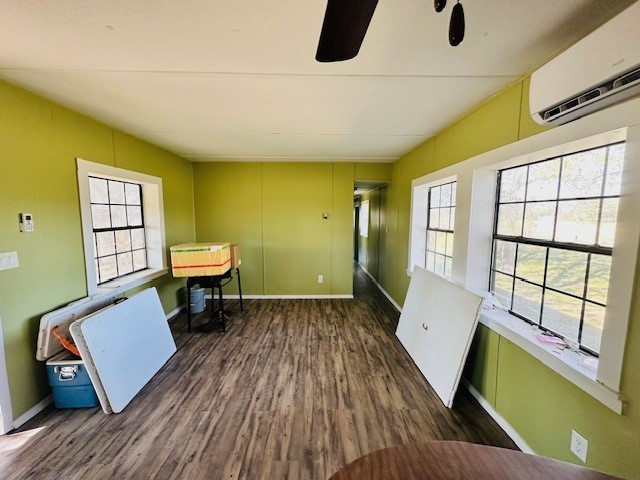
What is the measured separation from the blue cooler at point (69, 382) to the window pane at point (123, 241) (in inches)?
54.2

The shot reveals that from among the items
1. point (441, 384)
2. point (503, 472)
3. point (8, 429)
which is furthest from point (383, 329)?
point (8, 429)

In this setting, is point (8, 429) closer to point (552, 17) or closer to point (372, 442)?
point (372, 442)

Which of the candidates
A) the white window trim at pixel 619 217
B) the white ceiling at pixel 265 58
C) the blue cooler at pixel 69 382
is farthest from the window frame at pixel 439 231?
the blue cooler at pixel 69 382

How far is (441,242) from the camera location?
9.78 ft

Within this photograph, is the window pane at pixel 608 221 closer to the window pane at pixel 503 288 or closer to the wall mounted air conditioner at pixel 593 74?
the wall mounted air conditioner at pixel 593 74

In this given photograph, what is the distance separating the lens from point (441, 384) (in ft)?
6.79

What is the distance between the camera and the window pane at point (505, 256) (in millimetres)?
1920

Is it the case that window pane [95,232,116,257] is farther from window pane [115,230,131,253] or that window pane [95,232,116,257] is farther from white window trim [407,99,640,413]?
white window trim [407,99,640,413]

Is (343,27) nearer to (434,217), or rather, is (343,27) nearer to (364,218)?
(434,217)

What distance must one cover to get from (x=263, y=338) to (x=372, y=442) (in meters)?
1.78

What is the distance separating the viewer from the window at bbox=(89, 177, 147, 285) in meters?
2.68

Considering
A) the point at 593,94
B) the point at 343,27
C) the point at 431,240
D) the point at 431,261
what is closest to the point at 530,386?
the point at 593,94

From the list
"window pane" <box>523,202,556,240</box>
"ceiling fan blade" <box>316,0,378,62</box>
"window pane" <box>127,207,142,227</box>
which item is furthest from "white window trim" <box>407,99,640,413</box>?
"window pane" <box>127,207,142,227</box>

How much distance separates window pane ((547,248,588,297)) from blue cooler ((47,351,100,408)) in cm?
340
